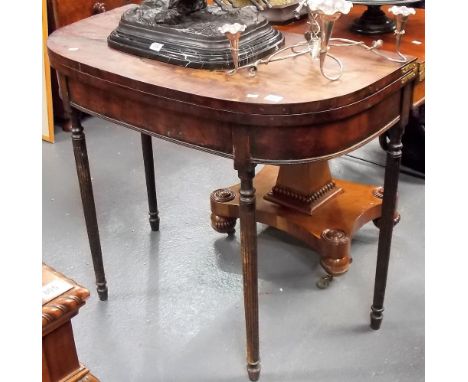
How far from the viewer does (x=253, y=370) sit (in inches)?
60.8

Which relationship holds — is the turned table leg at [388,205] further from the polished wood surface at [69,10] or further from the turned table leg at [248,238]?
the polished wood surface at [69,10]

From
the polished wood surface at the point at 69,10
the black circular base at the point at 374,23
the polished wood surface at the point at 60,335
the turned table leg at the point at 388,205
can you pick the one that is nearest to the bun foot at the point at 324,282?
the turned table leg at the point at 388,205

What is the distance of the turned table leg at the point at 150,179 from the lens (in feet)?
6.57

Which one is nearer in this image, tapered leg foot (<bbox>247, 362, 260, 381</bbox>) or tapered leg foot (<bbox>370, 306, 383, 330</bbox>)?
tapered leg foot (<bbox>247, 362, 260, 381</bbox>)

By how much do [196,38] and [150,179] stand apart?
821 mm

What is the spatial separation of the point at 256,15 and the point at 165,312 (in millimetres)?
880

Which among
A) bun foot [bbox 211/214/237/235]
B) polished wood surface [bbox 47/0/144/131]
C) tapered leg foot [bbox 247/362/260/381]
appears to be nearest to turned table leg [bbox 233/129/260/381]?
tapered leg foot [bbox 247/362/260/381]

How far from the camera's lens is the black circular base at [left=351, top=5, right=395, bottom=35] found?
5.56 feet

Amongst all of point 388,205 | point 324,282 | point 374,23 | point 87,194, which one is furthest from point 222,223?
point 374,23

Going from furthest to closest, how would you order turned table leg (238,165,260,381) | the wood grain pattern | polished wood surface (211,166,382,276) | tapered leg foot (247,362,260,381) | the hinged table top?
polished wood surface (211,166,382,276) → tapered leg foot (247,362,260,381) → turned table leg (238,165,260,381) → the hinged table top → the wood grain pattern

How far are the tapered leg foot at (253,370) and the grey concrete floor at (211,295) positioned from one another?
1.2 inches

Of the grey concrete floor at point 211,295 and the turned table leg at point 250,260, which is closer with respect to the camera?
the turned table leg at point 250,260

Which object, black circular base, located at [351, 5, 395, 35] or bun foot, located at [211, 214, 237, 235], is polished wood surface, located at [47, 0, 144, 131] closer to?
bun foot, located at [211, 214, 237, 235]

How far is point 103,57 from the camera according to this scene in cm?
142
